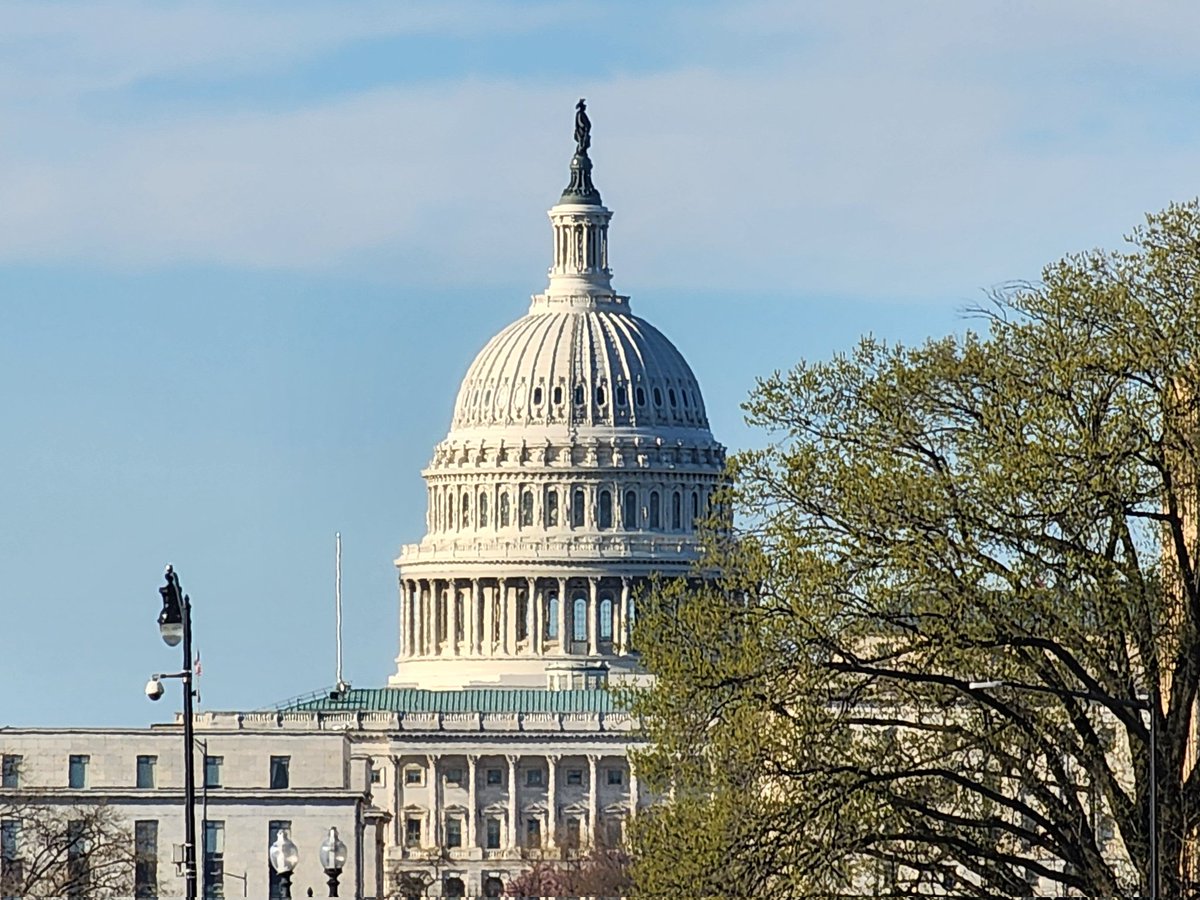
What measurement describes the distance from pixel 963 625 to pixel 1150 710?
3.12 metres

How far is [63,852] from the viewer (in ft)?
513

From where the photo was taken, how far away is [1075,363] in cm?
7694

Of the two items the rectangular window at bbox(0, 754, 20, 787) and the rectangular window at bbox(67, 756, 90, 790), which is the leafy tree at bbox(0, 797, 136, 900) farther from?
the rectangular window at bbox(67, 756, 90, 790)

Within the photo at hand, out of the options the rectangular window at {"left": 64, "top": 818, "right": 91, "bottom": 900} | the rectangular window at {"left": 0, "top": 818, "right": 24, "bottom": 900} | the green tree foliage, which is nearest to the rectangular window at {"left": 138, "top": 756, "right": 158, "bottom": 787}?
the rectangular window at {"left": 0, "top": 818, "right": 24, "bottom": 900}

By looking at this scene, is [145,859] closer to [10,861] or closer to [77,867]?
[10,861]

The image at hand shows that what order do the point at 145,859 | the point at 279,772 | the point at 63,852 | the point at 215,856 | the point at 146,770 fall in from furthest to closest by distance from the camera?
1. the point at 279,772
2. the point at 146,770
3. the point at 215,856
4. the point at 145,859
5. the point at 63,852

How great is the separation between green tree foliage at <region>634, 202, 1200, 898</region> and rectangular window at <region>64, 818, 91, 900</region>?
61.1 meters

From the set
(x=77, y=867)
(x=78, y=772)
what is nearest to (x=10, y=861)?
(x=77, y=867)

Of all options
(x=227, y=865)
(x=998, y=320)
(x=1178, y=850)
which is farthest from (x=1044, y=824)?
(x=227, y=865)

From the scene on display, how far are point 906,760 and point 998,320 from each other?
22.0 feet

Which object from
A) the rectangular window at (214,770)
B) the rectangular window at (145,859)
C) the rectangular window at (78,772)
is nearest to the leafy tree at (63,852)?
the rectangular window at (145,859)

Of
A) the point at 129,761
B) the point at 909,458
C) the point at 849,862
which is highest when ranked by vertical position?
the point at 129,761

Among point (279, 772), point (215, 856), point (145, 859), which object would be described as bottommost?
point (145, 859)

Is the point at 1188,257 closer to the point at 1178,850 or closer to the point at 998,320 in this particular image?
the point at 998,320
